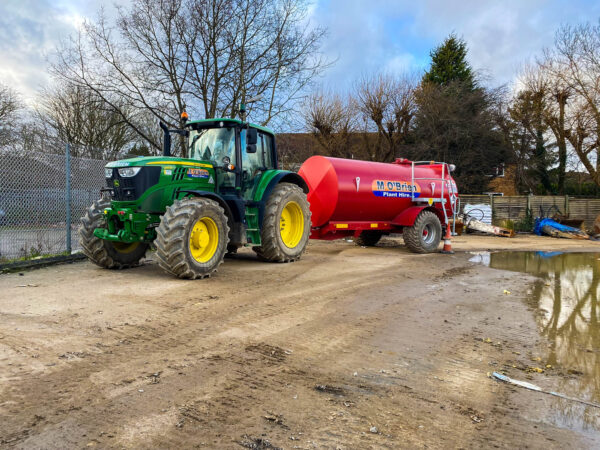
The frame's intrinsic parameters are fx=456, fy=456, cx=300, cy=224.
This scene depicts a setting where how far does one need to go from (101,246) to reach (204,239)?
1759 mm

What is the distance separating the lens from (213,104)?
45.3 ft

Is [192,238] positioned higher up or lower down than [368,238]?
higher up

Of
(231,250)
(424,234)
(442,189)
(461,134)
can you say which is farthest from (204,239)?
(461,134)

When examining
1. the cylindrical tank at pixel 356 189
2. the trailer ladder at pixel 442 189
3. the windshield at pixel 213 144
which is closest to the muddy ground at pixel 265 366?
the windshield at pixel 213 144

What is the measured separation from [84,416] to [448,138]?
26.2 meters

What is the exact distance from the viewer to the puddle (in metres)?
3.07

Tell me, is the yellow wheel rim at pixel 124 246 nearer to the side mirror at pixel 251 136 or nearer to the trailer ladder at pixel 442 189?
the side mirror at pixel 251 136

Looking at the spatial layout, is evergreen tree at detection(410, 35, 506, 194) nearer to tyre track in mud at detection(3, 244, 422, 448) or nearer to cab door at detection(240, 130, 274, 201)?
cab door at detection(240, 130, 274, 201)

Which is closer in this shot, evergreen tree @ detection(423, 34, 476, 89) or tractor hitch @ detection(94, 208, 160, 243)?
tractor hitch @ detection(94, 208, 160, 243)

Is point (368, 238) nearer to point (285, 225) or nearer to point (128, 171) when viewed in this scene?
point (285, 225)

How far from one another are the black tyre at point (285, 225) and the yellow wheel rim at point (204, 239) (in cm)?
134

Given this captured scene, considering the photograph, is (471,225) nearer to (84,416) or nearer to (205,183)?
(205,183)

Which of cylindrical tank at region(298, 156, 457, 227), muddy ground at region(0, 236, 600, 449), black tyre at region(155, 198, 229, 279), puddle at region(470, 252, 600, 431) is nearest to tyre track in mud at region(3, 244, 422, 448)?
muddy ground at region(0, 236, 600, 449)

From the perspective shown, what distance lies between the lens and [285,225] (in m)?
9.09
